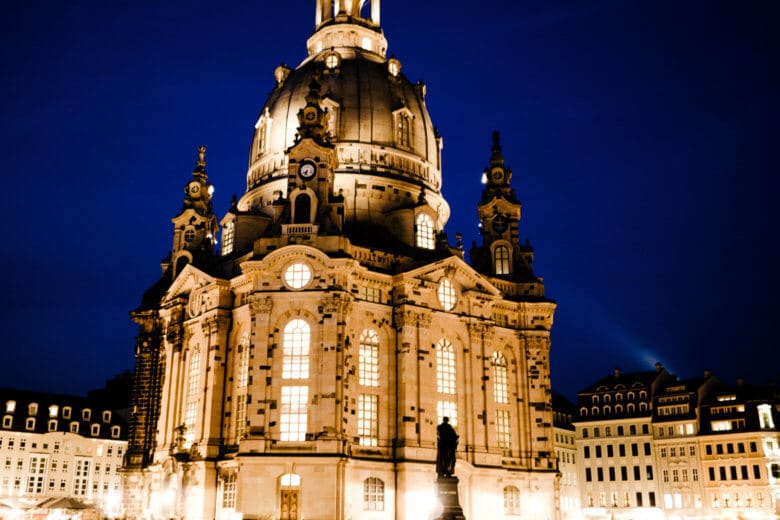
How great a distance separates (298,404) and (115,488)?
4638cm

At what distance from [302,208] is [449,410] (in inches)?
702

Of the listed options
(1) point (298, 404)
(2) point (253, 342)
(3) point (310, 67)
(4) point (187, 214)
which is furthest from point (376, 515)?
(3) point (310, 67)

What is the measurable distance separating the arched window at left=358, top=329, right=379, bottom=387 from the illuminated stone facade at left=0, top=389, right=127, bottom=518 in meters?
35.5

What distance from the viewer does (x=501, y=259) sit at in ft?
243

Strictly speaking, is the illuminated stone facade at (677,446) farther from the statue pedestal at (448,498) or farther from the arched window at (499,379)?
the statue pedestal at (448,498)

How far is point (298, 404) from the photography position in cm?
5766

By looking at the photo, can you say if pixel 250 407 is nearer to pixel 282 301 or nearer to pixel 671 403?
pixel 282 301

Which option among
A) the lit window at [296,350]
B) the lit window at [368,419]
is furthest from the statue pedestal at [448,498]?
the lit window at [296,350]

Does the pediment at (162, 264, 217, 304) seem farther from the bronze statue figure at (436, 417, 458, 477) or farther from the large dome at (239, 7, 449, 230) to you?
the bronze statue figure at (436, 417, 458, 477)

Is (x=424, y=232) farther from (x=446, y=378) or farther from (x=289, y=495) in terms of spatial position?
(x=289, y=495)

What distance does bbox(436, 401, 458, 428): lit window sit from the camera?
6350 centimetres

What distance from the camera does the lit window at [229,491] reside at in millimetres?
59438

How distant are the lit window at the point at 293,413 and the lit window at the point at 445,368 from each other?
Result: 436 inches

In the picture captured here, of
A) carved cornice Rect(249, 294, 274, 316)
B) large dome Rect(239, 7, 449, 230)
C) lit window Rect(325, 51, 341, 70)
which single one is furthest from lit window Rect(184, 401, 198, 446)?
lit window Rect(325, 51, 341, 70)
